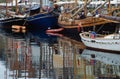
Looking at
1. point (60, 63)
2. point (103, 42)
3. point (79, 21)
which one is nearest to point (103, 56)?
point (103, 42)

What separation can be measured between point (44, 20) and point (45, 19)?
193mm

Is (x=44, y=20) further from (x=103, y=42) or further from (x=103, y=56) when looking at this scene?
(x=103, y=56)

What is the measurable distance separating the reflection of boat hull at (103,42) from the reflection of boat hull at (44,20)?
63.1 feet

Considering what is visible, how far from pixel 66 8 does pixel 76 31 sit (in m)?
9.45

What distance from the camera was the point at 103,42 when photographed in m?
33.7

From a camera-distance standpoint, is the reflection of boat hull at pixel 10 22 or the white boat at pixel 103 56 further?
the reflection of boat hull at pixel 10 22

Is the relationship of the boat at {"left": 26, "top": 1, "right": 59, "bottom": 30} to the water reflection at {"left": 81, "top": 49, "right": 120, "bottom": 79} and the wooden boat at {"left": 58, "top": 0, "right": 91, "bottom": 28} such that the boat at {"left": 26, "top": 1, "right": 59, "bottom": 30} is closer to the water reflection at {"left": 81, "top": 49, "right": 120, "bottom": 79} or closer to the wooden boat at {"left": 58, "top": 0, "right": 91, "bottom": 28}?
the wooden boat at {"left": 58, "top": 0, "right": 91, "bottom": 28}

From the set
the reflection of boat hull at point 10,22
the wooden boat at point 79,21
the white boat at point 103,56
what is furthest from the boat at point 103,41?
the reflection of boat hull at point 10,22

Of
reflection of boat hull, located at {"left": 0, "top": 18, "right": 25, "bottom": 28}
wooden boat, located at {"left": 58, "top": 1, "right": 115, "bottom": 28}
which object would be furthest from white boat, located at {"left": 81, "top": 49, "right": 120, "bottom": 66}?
reflection of boat hull, located at {"left": 0, "top": 18, "right": 25, "bottom": 28}

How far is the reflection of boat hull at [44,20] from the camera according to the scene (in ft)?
183

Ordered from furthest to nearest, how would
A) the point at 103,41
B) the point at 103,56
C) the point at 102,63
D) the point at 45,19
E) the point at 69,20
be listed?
the point at 45,19, the point at 69,20, the point at 103,41, the point at 103,56, the point at 102,63

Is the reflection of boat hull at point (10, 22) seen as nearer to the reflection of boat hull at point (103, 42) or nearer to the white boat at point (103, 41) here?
the white boat at point (103, 41)

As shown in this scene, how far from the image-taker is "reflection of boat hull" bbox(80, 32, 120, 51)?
107 feet

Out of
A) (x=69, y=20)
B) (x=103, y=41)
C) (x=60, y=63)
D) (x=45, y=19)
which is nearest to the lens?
(x=60, y=63)
